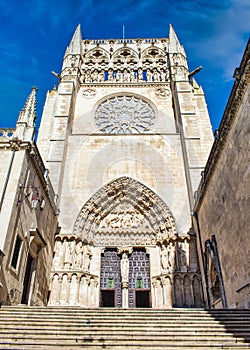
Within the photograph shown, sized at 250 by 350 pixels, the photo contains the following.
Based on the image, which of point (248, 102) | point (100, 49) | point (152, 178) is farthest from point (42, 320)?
point (100, 49)

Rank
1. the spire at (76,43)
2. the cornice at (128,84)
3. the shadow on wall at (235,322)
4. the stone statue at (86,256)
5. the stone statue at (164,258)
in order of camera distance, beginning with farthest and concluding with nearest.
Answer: the spire at (76,43) → the cornice at (128,84) → the stone statue at (86,256) → the stone statue at (164,258) → the shadow on wall at (235,322)

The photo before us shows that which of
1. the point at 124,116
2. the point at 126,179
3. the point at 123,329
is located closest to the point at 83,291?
A: the point at 126,179

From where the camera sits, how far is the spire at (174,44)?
719 inches

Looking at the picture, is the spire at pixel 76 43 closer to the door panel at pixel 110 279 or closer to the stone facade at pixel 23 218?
the stone facade at pixel 23 218

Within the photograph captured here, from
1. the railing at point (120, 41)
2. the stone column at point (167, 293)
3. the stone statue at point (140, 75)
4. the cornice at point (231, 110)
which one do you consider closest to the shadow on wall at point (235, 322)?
the cornice at point (231, 110)

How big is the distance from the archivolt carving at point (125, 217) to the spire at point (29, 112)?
4562 millimetres

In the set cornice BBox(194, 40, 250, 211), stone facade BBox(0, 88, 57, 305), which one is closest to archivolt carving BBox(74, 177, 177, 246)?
stone facade BBox(0, 88, 57, 305)

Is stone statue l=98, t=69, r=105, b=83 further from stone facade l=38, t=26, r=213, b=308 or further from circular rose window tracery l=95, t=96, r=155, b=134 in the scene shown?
circular rose window tracery l=95, t=96, r=155, b=134

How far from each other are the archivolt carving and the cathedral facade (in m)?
0.05

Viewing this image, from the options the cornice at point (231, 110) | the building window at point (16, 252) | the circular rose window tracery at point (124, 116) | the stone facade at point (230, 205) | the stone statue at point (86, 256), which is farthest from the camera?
the circular rose window tracery at point (124, 116)

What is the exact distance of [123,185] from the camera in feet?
43.5

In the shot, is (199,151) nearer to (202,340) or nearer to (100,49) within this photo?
(202,340)

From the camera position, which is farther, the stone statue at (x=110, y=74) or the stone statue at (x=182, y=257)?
the stone statue at (x=110, y=74)

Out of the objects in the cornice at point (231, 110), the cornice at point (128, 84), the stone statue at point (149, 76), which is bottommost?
the cornice at point (231, 110)
